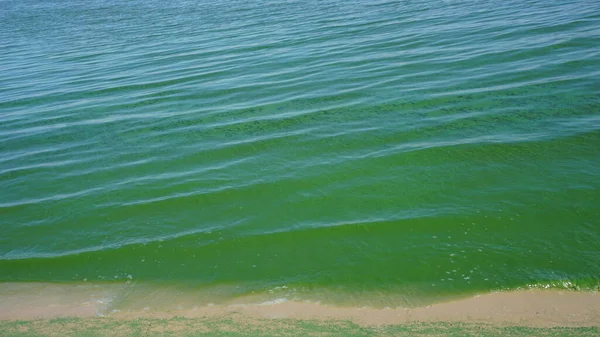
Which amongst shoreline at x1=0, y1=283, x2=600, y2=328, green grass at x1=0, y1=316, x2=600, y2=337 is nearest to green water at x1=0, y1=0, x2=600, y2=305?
shoreline at x1=0, y1=283, x2=600, y2=328

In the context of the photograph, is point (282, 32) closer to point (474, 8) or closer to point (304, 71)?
point (304, 71)

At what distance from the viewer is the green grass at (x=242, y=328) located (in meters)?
5.26

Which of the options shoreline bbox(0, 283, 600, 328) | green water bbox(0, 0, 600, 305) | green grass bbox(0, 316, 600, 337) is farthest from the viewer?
green water bbox(0, 0, 600, 305)

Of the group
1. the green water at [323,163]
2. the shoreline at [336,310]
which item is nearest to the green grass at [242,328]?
the shoreline at [336,310]

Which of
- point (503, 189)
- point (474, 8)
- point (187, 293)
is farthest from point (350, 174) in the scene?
point (474, 8)

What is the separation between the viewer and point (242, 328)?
5.68 meters

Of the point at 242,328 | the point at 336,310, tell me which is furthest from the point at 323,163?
the point at 242,328

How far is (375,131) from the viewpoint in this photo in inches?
437

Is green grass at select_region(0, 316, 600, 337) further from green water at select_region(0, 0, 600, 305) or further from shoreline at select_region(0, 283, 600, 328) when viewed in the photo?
green water at select_region(0, 0, 600, 305)

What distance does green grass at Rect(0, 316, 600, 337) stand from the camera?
5258 mm

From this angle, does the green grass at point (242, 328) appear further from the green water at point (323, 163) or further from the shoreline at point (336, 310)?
the green water at point (323, 163)

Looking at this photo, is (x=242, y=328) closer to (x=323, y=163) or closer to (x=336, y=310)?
(x=336, y=310)

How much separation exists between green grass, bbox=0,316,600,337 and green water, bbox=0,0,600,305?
877 mm

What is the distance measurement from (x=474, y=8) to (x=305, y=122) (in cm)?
1193
